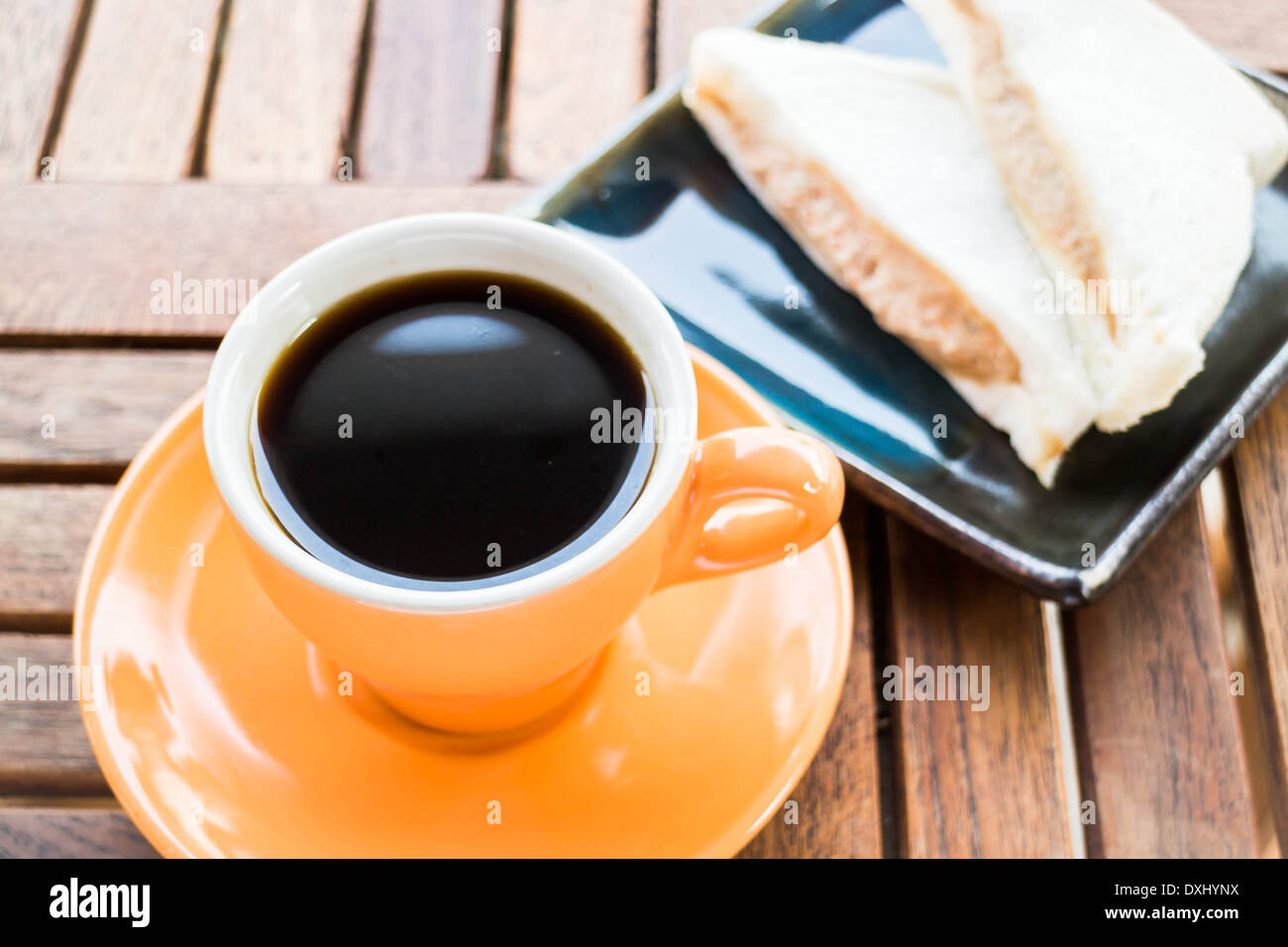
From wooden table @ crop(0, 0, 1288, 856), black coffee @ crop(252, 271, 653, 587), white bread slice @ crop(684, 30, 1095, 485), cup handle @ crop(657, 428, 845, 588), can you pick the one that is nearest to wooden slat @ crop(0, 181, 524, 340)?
wooden table @ crop(0, 0, 1288, 856)

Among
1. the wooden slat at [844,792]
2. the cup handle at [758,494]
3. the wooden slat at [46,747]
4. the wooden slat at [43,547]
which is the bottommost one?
the wooden slat at [844,792]

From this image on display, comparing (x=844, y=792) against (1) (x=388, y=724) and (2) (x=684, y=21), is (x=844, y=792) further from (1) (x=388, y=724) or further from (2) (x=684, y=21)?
(2) (x=684, y=21)

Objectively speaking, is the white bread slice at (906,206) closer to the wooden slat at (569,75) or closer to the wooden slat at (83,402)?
the wooden slat at (569,75)

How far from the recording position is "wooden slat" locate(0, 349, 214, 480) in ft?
2.41

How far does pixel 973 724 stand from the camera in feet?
2.17

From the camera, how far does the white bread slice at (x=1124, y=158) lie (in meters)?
0.78

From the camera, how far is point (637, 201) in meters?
0.85

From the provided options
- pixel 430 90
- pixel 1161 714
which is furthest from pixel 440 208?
pixel 1161 714

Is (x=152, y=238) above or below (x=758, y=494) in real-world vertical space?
above

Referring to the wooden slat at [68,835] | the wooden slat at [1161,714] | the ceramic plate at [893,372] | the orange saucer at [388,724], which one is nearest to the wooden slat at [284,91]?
the ceramic plate at [893,372]

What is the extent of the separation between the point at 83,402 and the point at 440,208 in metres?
0.30

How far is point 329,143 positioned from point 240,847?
24.0 inches

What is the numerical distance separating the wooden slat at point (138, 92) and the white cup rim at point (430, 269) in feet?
1.49
